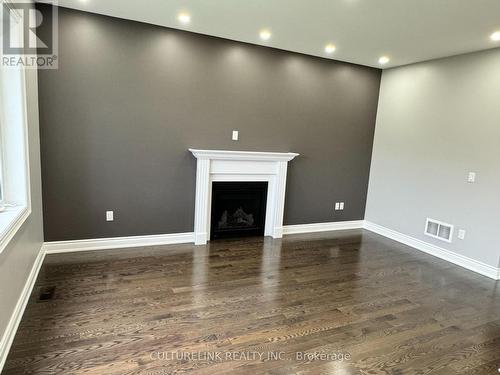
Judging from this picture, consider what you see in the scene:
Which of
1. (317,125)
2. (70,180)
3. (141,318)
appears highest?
(317,125)

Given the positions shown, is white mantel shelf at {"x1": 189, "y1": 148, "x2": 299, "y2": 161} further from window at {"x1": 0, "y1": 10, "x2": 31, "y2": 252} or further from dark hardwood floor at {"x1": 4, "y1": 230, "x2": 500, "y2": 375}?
window at {"x1": 0, "y1": 10, "x2": 31, "y2": 252}

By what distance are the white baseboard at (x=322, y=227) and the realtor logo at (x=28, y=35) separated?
3.61 metres

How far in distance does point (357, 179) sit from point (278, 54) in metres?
2.36

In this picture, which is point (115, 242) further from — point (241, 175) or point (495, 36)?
point (495, 36)

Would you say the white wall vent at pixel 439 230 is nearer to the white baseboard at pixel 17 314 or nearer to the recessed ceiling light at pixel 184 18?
the recessed ceiling light at pixel 184 18

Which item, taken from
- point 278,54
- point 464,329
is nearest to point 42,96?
point 278,54

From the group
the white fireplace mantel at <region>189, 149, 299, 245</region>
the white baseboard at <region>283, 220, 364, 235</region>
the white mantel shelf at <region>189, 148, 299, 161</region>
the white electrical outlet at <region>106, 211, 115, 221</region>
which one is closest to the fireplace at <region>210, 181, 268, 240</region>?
the white fireplace mantel at <region>189, 149, 299, 245</region>

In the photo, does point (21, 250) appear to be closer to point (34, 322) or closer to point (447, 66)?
point (34, 322)

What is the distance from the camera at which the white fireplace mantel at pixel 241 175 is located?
403 cm

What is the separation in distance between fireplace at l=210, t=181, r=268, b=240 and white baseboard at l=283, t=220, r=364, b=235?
0.48 metres

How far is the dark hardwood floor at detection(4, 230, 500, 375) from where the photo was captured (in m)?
2.06

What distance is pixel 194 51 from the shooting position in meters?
3.84

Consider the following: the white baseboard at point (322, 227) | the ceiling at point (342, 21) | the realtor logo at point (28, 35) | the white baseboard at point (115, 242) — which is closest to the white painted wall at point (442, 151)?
the white baseboard at point (322, 227)

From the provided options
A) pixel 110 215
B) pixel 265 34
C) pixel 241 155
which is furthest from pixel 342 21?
pixel 110 215
